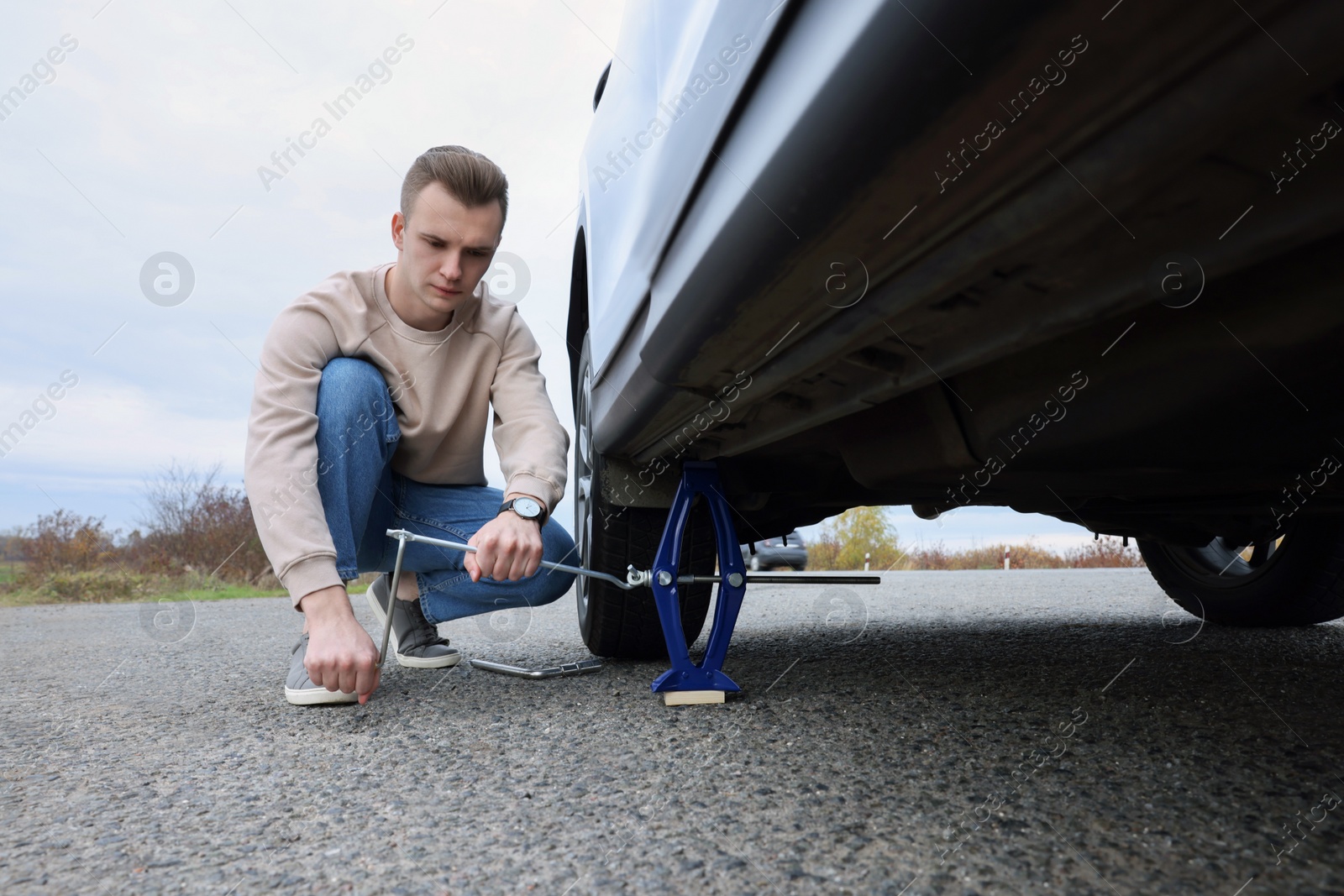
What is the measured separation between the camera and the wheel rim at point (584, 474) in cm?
184

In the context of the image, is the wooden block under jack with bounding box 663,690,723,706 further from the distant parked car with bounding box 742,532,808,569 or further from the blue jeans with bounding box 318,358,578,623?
the distant parked car with bounding box 742,532,808,569

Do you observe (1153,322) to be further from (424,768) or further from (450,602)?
(450,602)

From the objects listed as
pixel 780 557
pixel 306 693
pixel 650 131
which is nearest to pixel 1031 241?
pixel 650 131

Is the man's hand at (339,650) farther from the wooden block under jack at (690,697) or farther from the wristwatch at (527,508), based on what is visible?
the wooden block under jack at (690,697)

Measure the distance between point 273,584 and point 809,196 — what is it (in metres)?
7.74

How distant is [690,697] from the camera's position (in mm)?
1462

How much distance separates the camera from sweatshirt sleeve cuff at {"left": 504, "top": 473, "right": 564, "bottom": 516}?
1555 mm

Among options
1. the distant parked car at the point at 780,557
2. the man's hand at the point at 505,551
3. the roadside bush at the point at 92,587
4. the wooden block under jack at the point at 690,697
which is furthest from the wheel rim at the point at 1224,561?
the distant parked car at the point at 780,557

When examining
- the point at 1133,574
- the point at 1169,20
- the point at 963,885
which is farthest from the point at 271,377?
the point at 1133,574

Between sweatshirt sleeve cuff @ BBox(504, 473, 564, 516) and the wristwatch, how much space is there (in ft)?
0.08

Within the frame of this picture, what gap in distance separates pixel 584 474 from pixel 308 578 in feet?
2.66

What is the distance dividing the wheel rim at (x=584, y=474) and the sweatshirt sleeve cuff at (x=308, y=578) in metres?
0.61

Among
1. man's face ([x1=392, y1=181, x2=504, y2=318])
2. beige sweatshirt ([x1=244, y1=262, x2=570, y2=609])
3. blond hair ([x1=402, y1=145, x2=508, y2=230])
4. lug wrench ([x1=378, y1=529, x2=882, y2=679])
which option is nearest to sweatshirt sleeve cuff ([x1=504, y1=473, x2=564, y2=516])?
beige sweatshirt ([x1=244, y1=262, x2=570, y2=609])

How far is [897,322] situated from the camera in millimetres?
659
